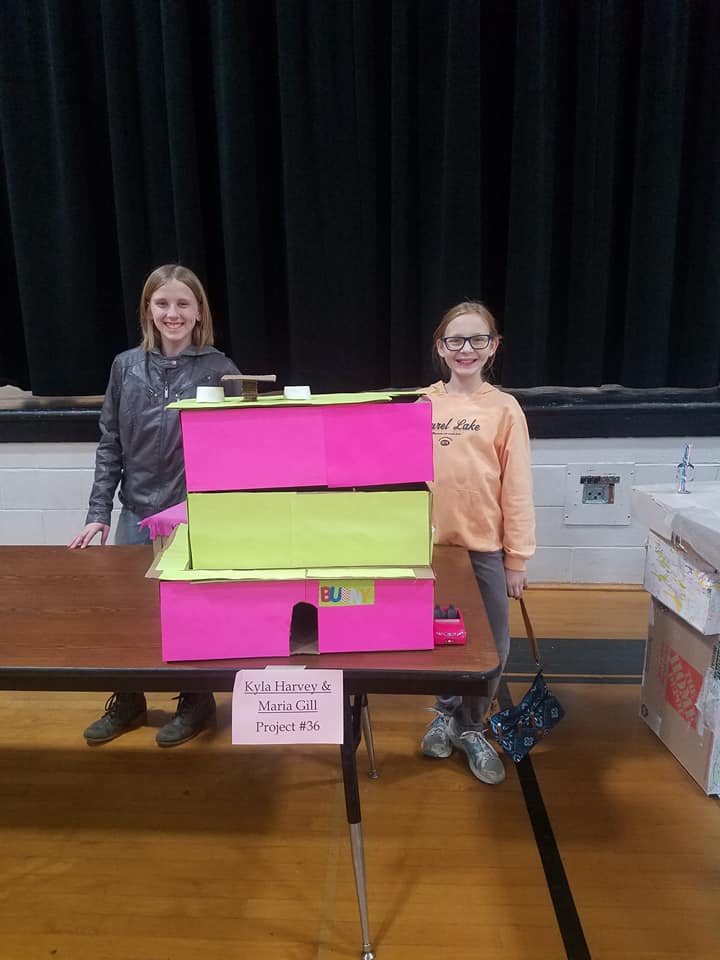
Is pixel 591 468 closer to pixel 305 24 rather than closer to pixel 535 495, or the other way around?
pixel 535 495

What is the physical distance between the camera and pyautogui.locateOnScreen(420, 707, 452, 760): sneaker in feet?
5.54

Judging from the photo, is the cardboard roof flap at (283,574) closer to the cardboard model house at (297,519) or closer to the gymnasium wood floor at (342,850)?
the cardboard model house at (297,519)

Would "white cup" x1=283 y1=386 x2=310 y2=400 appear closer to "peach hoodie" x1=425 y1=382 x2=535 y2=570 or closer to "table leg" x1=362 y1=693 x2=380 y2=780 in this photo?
"peach hoodie" x1=425 y1=382 x2=535 y2=570

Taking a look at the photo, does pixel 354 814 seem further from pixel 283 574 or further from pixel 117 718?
pixel 117 718

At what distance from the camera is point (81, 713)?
192cm

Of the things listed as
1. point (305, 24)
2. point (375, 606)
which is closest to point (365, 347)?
point (305, 24)

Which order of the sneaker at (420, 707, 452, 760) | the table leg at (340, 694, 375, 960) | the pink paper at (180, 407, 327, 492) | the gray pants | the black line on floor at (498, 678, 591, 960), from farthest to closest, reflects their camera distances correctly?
the sneaker at (420, 707, 452, 760) → the gray pants → the black line on floor at (498, 678, 591, 960) → the table leg at (340, 694, 375, 960) → the pink paper at (180, 407, 327, 492)

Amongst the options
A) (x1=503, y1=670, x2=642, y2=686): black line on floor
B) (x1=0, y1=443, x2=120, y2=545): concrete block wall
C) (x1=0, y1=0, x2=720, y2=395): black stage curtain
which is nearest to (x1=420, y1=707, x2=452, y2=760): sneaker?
(x1=503, y1=670, x2=642, y2=686): black line on floor

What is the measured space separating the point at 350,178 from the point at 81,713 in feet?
6.54

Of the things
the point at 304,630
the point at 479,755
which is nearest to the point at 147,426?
the point at 304,630

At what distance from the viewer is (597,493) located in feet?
8.63

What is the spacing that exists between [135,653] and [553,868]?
3.16ft

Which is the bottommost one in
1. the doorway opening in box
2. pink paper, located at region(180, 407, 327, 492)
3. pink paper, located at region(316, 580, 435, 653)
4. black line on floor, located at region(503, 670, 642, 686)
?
black line on floor, located at region(503, 670, 642, 686)

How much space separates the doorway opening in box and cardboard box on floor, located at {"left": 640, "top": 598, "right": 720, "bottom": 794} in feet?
3.20
